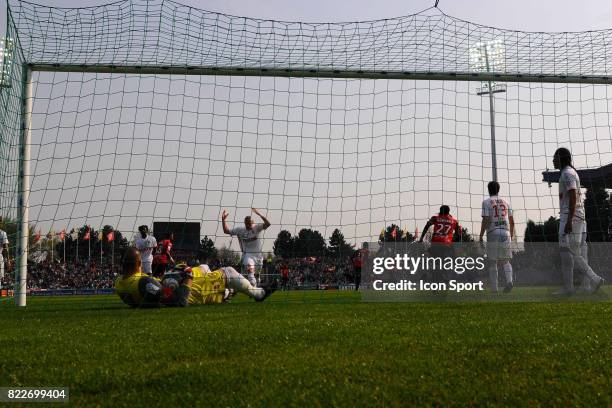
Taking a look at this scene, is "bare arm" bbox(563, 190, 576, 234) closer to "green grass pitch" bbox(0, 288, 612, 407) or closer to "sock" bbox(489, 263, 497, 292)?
"sock" bbox(489, 263, 497, 292)

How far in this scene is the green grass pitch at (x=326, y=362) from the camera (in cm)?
232

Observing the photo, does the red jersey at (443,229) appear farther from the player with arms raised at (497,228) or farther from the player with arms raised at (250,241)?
the player with arms raised at (250,241)

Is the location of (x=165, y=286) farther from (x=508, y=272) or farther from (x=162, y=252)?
(x=162, y=252)

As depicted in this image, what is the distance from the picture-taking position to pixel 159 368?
296cm

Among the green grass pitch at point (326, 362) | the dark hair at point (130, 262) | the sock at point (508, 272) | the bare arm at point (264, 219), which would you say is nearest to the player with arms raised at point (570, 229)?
the sock at point (508, 272)

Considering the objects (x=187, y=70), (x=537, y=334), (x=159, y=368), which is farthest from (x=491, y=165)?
(x=159, y=368)

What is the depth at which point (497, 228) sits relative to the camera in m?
10.5

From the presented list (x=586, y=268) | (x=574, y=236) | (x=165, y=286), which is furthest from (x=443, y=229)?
(x=165, y=286)

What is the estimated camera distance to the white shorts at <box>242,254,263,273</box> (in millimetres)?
10852

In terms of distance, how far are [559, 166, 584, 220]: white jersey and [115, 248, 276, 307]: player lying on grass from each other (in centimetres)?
519

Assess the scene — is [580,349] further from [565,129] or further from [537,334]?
[565,129]

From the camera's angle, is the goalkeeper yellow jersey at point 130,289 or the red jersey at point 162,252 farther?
the red jersey at point 162,252

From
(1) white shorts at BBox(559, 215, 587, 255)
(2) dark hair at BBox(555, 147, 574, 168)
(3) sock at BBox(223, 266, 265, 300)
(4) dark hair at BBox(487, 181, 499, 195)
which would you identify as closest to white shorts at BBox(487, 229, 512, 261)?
(4) dark hair at BBox(487, 181, 499, 195)

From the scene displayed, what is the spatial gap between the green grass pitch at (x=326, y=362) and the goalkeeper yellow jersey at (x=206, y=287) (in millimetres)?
3188
